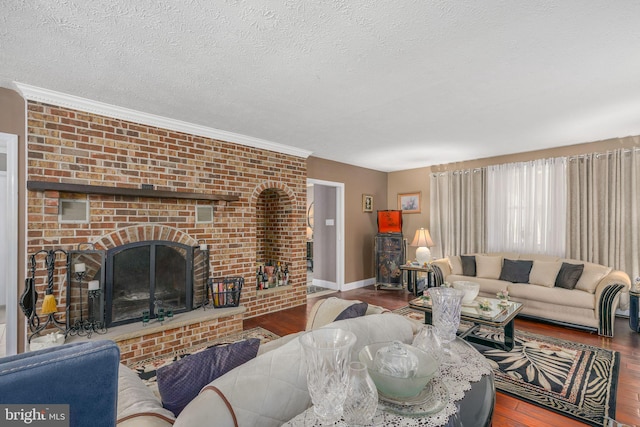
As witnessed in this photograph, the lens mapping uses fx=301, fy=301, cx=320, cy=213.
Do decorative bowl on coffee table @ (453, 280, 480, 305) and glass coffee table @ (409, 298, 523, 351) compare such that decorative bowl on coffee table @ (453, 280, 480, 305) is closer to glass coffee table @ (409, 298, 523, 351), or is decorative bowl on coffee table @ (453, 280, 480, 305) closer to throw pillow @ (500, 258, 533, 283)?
glass coffee table @ (409, 298, 523, 351)

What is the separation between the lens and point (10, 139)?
2.60 metres

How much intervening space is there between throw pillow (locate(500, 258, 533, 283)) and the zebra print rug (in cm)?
107

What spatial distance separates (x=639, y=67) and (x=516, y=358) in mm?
2565

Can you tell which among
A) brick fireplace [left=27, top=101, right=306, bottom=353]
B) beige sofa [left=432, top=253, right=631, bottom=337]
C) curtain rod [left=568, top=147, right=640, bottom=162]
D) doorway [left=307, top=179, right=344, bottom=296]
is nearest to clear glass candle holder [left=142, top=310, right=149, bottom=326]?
brick fireplace [left=27, top=101, right=306, bottom=353]

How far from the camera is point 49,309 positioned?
252 cm

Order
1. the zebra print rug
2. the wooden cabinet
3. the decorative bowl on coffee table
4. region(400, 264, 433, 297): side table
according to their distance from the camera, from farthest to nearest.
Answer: the wooden cabinet, region(400, 264, 433, 297): side table, the decorative bowl on coffee table, the zebra print rug

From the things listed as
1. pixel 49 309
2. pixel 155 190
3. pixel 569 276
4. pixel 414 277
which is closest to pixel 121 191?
pixel 155 190

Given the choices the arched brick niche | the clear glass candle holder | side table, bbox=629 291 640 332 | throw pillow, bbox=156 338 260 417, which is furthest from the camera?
the arched brick niche

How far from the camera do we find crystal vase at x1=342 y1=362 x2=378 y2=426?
2.94ft

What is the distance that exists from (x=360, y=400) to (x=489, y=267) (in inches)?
176

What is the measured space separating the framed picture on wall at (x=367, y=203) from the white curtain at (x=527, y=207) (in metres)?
2.12

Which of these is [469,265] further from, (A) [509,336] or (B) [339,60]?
(B) [339,60]

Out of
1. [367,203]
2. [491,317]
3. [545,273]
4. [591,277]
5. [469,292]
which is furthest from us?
[367,203]

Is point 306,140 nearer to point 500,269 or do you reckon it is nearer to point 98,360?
point 500,269
